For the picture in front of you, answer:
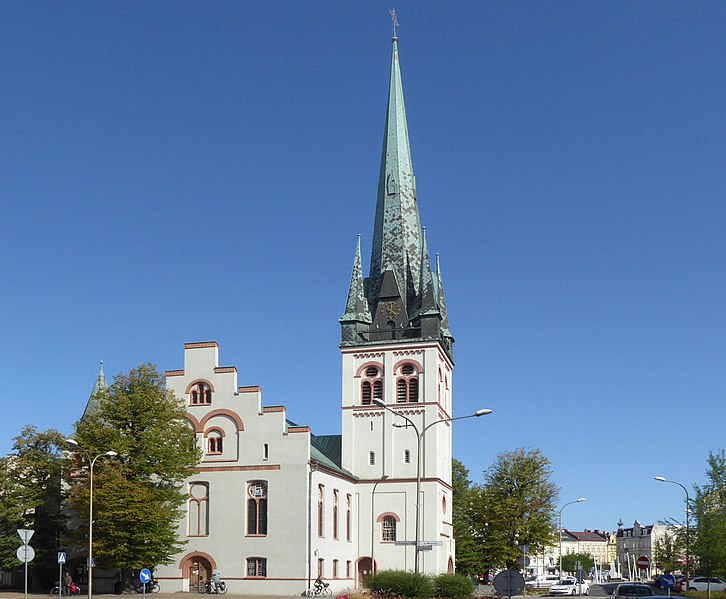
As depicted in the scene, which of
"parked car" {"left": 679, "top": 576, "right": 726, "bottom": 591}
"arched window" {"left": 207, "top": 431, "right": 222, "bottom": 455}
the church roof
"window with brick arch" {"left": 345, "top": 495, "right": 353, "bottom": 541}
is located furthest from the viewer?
"parked car" {"left": 679, "top": 576, "right": 726, "bottom": 591}

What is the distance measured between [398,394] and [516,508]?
15925mm

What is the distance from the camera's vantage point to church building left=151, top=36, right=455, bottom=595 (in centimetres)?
5444

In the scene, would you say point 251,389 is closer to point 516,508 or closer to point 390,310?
point 390,310

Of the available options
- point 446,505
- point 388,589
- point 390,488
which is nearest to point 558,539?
point 446,505

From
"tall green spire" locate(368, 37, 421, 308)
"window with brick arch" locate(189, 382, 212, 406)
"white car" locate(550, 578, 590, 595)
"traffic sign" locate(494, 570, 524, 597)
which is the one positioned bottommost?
"white car" locate(550, 578, 590, 595)

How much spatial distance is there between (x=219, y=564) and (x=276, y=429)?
8646 millimetres

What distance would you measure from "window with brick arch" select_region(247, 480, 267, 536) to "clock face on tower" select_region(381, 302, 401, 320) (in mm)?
15720

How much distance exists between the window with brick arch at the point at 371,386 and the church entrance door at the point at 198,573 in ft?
50.0

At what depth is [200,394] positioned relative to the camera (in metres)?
58.3

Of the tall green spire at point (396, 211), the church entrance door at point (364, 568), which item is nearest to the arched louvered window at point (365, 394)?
the tall green spire at point (396, 211)

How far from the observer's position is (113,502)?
47.7 meters

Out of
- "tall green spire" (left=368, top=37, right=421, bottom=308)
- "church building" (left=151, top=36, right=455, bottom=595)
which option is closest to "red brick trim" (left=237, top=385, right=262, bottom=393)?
"church building" (left=151, top=36, right=455, bottom=595)

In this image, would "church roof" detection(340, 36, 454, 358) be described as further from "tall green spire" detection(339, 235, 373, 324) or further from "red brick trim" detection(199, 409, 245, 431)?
"red brick trim" detection(199, 409, 245, 431)

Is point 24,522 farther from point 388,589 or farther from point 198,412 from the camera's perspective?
point 388,589
